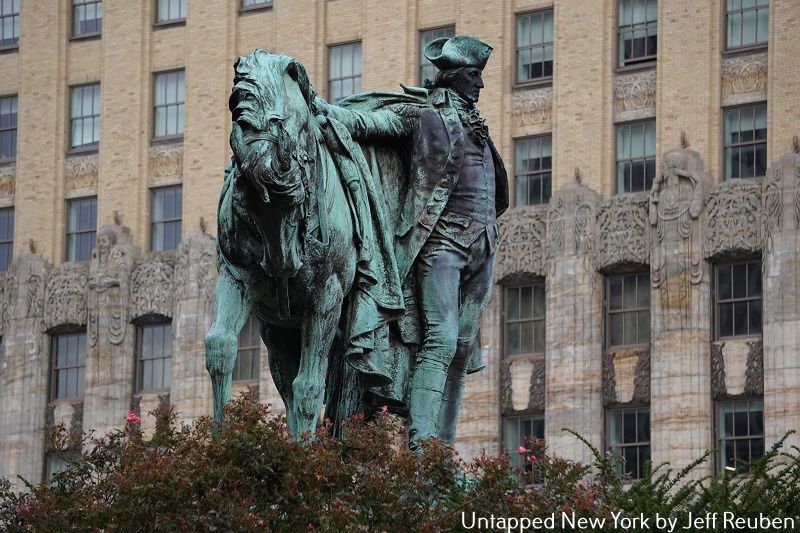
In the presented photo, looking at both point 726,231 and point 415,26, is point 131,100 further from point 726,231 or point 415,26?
point 726,231

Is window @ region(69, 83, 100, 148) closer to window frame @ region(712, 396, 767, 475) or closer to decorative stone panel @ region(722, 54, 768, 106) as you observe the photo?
decorative stone panel @ region(722, 54, 768, 106)

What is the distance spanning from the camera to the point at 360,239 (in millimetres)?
16672

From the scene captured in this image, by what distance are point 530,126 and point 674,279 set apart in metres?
5.71

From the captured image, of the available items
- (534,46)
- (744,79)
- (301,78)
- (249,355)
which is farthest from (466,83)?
(249,355)

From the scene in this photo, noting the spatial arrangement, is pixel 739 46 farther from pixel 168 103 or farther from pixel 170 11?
pixel 170 11

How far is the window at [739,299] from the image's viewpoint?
2175 inches

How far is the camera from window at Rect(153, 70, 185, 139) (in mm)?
65688

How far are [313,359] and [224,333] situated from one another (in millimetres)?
670

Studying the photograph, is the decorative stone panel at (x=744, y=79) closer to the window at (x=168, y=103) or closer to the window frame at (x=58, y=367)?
the window at (x=168, y=103)

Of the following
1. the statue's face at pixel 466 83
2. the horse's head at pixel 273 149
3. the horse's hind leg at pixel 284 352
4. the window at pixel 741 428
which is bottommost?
the horse's hind leg at pixel 284 352

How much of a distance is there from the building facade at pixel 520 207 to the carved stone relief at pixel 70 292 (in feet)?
0.25

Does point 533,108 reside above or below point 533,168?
above

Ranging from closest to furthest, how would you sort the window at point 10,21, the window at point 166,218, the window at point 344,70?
the window at point 344,70, the window at point 166,218, the window at point 10,21

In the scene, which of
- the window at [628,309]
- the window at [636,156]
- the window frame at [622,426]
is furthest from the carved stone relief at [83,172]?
the window frame at [622,426]
